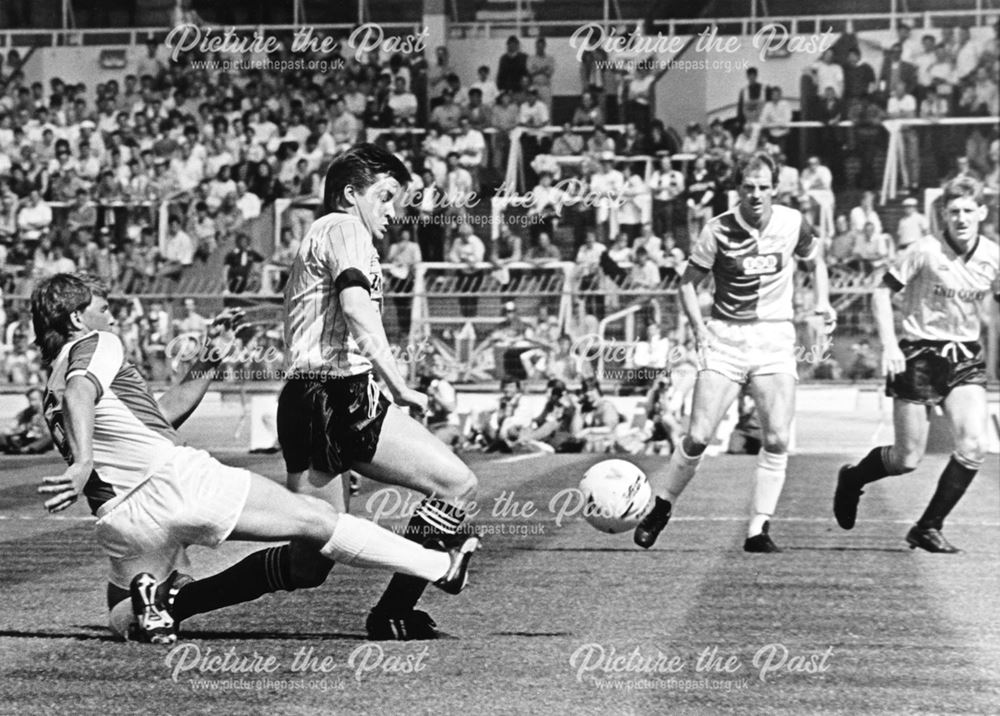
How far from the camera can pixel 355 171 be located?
6.24m

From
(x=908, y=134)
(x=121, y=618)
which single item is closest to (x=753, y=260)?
(x=121, y=618)

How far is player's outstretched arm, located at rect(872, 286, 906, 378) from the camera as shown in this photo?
30.8 feet

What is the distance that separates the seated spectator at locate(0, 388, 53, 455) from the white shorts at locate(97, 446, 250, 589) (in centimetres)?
1574

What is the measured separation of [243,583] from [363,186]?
158 centimetres

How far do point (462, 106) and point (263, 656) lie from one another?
71.0 feet

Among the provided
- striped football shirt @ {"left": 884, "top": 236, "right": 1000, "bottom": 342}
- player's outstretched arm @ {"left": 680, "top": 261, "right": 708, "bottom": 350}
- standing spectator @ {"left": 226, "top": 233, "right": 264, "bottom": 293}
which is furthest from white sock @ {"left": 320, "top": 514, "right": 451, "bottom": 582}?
standing spectator @ {"left": 226, "top": 233, "right": 264, "bottom": 293}

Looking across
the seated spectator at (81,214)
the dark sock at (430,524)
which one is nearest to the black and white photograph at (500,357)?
the dark sock at (430,524)

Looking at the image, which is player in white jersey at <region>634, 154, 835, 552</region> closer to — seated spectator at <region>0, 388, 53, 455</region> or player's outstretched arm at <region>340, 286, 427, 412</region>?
player's outstretched arm at <region>340, 286, 427, 412</region>

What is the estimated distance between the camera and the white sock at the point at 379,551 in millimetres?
5809

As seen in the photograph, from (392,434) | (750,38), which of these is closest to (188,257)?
(750,38)

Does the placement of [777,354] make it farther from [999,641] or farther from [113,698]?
[113,698]

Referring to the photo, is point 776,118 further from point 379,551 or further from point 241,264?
point 379,551

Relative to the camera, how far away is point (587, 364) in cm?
2133

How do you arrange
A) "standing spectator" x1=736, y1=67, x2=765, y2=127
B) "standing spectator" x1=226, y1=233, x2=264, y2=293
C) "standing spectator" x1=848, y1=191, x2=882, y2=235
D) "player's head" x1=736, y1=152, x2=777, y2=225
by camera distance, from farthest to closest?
"standing spectator" x1=736, y1=67, x2=765, y2=127
"standing spectator" x1=226, y1=233, x2=264, y2=293
"standing spectator" x1=848, y1=191, x2=882, y2=235
"player's head" x1=736, y1=152, x2=777, y2=225
